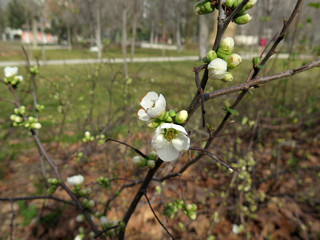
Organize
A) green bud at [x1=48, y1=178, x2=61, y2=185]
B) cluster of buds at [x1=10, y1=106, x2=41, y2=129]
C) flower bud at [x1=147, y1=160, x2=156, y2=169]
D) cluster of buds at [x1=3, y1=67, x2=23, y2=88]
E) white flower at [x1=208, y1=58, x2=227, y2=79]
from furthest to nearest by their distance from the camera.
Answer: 1. cluster of buds at [x1=3, y1=67, x2=23, y2=88]
2. cluster of buds at [x1=10, y1=106, x2=41, y2=129]
3. green bud at [x1=48, y1=178, x2=61, y2=185]
4. flower bud at [x1=147, y1=160, x2=156, y2=169]
5. white flower at [x1=208, y1=58, x2=227, y2=79]

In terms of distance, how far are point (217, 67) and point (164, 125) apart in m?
0.31

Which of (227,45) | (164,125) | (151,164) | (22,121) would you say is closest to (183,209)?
(151,164)

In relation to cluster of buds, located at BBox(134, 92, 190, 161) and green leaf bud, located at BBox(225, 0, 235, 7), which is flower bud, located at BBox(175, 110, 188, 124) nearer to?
cluster of buds, located at BBox(134, 92, 190, 161)

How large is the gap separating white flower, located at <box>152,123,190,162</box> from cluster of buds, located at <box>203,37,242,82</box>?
0.28 m

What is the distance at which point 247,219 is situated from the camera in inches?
112

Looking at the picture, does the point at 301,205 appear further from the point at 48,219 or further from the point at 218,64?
the point at 48,219

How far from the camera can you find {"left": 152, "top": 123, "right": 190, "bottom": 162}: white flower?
35.5 inches

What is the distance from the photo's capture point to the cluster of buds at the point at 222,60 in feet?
2.63

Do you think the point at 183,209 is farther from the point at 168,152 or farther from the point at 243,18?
the point at 243,18

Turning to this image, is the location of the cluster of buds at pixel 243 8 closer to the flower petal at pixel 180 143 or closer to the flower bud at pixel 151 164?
the flower petal at pixel 180 143

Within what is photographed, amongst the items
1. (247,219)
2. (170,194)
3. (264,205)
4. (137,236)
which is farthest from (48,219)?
(264,205)

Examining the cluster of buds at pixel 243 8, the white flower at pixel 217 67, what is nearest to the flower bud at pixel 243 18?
the cluster of buds at pixel 243 8

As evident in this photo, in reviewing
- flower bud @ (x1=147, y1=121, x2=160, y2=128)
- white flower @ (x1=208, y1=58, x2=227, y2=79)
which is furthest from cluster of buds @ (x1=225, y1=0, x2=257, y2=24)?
flower bud @ (x1=147, y1=121, x2=160, y2=128)

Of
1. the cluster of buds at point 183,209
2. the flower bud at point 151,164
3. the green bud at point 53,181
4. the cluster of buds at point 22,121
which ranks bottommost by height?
the cluster of buds at point 183,209
